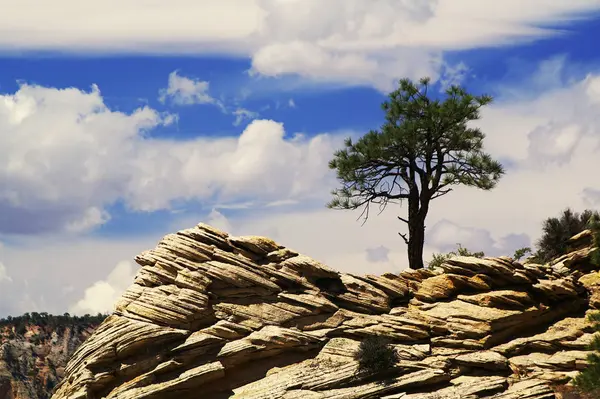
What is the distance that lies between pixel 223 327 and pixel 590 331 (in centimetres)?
1855

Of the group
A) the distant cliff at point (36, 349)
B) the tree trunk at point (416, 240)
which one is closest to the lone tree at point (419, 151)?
the tree trunk at point (416, 240)

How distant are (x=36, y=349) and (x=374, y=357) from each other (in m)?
99.3

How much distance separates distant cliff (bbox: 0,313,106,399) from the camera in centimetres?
11106

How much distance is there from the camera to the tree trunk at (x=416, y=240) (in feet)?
158

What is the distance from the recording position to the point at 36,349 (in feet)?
404

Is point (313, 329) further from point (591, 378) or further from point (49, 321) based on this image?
point (49, 321)

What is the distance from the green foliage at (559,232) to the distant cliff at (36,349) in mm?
75104

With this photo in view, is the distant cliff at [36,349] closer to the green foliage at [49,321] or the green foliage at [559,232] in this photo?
the green foliage at [49,321]

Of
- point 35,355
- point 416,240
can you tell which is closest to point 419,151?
point 416,240

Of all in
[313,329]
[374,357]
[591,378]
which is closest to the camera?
[591,378]

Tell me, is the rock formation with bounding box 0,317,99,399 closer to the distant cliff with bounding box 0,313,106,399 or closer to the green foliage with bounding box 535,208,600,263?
the distant cliff with bounding box 0,313,106,399

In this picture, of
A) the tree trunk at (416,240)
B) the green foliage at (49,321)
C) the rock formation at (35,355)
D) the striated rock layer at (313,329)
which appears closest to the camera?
the striated rock layer at (313,329)

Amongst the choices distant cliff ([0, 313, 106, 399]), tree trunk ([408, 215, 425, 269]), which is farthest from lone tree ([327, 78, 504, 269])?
distant cliff ([0, 313, 106, 399])

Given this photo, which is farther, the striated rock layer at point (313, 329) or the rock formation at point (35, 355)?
the rock formation at point (35, 355)
